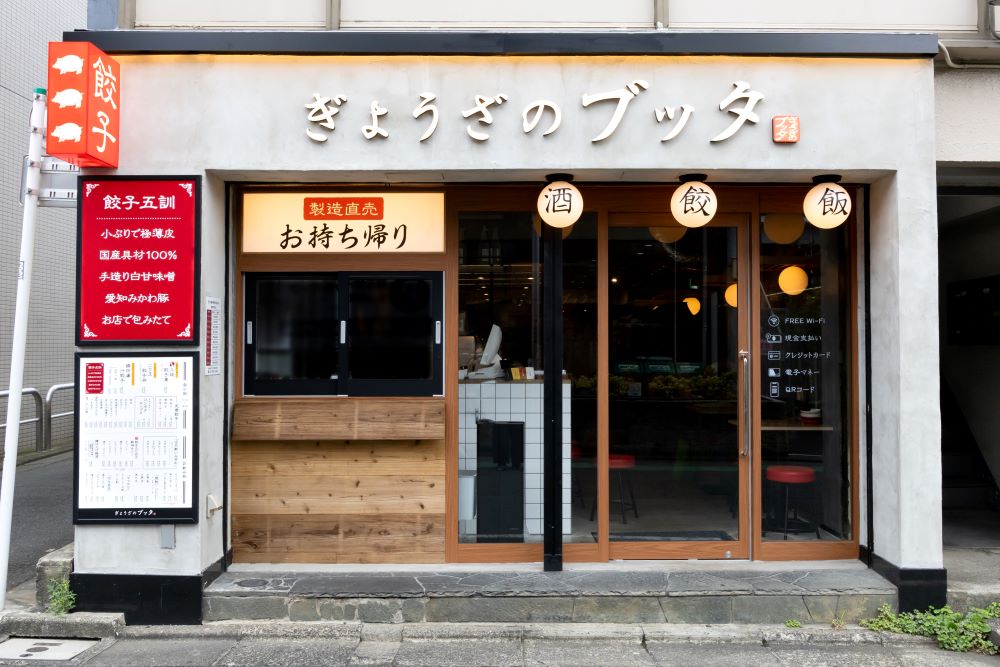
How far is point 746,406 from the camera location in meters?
6.54

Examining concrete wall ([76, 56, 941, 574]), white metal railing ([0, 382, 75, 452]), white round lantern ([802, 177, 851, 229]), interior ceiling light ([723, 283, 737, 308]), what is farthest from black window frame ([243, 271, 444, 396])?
white metal railing ([0, 382, 75, 452])

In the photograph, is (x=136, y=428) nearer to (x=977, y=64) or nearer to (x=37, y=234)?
(x=977, y=64)

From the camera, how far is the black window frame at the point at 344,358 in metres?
6.49

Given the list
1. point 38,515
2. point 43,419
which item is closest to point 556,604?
point 38,515

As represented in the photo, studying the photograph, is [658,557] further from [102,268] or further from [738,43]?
[102,268]

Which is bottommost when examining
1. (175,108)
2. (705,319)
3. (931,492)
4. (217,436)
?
(931,492)

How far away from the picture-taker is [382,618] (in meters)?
5.76

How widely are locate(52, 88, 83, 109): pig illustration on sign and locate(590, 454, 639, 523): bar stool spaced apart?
5178 mm

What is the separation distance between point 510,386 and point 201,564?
2.98 m

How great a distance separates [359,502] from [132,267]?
108 inches

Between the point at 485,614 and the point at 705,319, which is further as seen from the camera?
the point at 705,319

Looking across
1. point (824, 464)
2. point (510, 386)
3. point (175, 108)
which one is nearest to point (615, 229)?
point (510, 386)

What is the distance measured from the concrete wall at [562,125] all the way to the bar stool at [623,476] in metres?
2.15

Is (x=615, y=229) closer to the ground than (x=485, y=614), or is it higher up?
higher up
